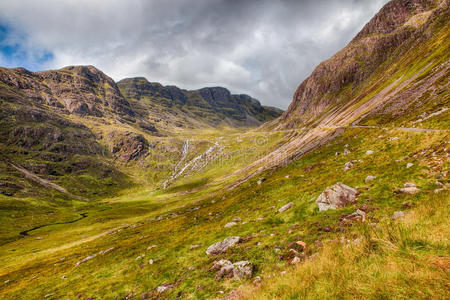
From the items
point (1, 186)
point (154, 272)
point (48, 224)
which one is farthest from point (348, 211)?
point (1, 186)

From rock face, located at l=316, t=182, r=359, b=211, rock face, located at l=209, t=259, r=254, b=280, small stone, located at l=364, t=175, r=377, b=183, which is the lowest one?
small stone, located at l=364, t=175, r=377, b=183

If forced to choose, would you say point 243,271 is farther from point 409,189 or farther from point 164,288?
point 409,189

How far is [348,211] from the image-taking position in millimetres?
14641

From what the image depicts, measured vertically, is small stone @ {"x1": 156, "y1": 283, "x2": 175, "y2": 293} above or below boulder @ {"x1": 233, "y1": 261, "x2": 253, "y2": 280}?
below

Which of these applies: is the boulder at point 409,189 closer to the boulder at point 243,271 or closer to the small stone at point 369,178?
the small stone at point 369,178

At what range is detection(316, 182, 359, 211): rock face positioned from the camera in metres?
16.3

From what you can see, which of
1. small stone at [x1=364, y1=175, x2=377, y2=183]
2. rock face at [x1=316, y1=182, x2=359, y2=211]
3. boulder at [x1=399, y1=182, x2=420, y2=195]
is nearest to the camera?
boulder at [x1=399, y1=182, x2=420, y2=195]

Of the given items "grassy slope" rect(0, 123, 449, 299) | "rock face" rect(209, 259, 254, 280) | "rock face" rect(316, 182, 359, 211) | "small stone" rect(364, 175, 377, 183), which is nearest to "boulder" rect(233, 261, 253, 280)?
"rock face" rect(209, 259, 254, 280)

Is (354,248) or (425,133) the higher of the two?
(354,248)

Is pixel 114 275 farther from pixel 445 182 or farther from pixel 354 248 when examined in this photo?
pixel 445 182

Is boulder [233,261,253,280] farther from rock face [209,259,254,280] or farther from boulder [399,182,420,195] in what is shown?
boulder [399,182,420,195]

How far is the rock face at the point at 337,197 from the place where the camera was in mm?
16281

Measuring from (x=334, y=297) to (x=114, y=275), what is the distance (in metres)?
25.3

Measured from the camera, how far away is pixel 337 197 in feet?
54.7
